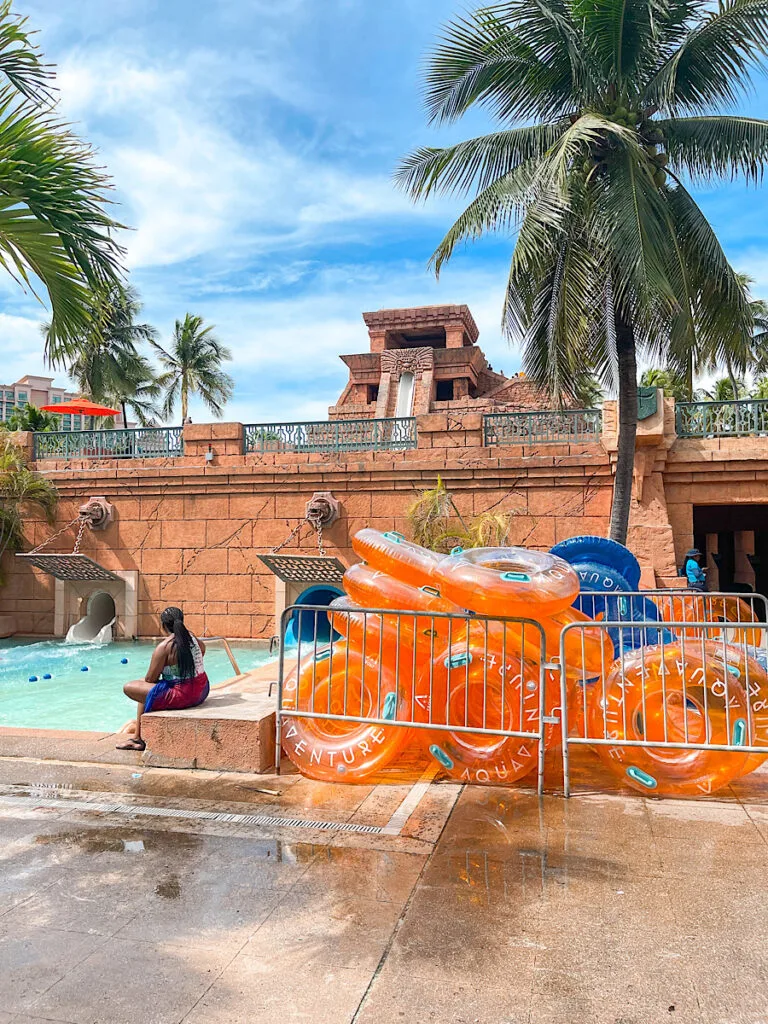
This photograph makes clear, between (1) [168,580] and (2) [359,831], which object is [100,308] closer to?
(2) [359,831]

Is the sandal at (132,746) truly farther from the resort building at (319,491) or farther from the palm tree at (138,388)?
the palm tree at (138,388)

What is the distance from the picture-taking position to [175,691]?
6129 mm

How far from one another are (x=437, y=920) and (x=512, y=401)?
3271 cm

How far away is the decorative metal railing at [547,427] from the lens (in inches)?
576

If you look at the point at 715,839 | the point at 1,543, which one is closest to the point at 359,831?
the point at 715,839

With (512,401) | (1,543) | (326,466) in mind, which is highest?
(512,401)

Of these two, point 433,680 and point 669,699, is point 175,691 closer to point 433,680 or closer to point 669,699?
point 433,680

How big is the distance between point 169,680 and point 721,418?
39.6ft

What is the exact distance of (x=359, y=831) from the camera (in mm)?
4547

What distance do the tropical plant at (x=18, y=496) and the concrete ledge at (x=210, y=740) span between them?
1276 centimetres

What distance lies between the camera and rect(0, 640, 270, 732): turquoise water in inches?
404

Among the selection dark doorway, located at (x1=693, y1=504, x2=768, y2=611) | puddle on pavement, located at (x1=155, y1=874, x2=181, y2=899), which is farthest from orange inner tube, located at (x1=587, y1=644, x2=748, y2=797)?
dark doorway, located at (x1=693, y1=504, x2=768, y2=611)

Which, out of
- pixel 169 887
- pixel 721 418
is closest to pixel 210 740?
pixel 169 887

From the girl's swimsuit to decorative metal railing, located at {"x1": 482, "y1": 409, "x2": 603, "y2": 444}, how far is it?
9834 millimetres
